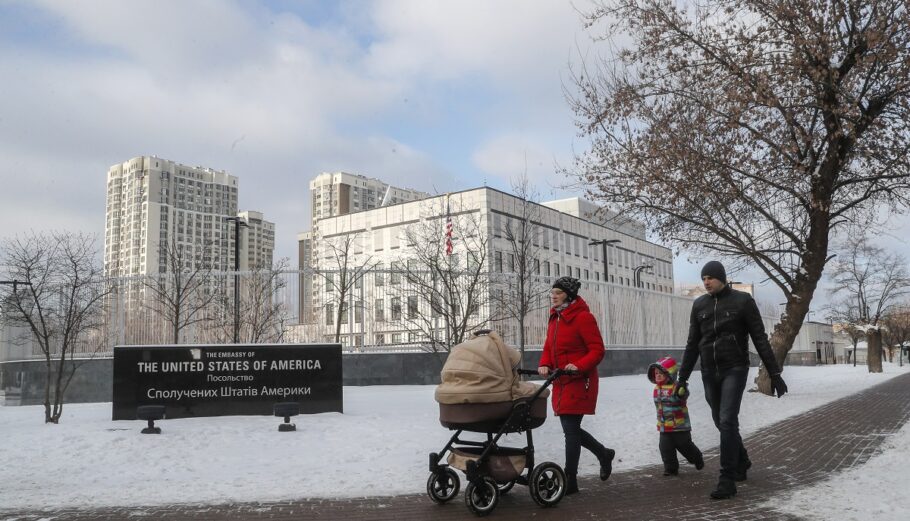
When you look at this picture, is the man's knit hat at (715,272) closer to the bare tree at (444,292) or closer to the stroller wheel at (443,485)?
the stroller wheel at (443,485)

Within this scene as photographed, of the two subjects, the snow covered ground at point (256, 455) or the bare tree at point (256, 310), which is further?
the bare tree at point (256, 310)

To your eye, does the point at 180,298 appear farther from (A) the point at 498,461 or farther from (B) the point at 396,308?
(A) the point at 498,461

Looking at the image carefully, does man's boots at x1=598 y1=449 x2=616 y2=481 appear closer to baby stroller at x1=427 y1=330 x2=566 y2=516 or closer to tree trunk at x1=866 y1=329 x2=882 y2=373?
baby stroller at x1=427 y1=330 x2=566 y2=516

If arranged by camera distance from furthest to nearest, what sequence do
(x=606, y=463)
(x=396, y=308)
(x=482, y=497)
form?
(x=396, y=308) < (x=606, y=463) < (x=482, y=497)

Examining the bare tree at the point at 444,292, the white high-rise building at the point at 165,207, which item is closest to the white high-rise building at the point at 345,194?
the white high-rise building at the point at 165,207

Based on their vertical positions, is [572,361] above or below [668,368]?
above

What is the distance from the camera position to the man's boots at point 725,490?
612cm


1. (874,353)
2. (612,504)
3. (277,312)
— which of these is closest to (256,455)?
(612,504)

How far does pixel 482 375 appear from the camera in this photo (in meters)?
5.82

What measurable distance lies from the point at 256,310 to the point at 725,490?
1657cm

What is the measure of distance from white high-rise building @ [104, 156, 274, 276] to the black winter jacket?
67.4 m

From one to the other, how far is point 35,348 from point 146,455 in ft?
46.5

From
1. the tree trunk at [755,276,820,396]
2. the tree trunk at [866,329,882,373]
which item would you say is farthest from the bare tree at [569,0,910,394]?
the tree trunk at [866,329,882,373]

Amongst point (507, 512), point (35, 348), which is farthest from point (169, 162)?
point (507, 512)
